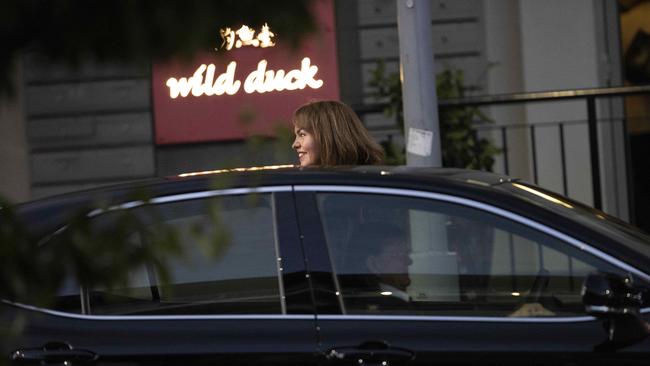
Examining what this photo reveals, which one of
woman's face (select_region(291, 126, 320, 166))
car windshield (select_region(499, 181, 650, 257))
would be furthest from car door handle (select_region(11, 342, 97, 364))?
woman's face (select_region(291, 126, 320, 166))

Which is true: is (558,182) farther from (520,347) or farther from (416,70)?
(520,347)

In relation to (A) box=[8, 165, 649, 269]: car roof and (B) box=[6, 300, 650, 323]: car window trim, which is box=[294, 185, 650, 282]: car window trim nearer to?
(A) box=[8, 165, 649, 269]: car roof

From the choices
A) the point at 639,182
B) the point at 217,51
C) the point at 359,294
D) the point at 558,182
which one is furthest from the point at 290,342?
the point at 558,182

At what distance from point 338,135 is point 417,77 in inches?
43.0

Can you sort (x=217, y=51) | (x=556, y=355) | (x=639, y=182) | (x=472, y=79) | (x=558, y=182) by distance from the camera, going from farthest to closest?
(x=472, y=79) → (x=558, y=182) → (x=639, y=182) → (x=556, y=355) → (x=217, y=51)

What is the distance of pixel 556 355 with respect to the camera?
11.8 ft

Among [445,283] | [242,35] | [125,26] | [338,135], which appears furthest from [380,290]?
[125,26]

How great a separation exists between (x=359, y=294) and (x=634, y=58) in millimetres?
8434

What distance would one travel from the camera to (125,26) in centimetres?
114

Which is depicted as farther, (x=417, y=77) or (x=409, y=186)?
(x=417, y=77)

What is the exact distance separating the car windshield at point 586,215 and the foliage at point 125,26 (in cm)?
274

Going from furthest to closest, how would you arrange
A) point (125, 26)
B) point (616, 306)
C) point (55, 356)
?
1. point (55, 356)
2. point (616, 306)
3. point (125, 26)

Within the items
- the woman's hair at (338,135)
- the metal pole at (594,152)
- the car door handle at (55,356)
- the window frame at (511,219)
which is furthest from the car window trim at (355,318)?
the metal pole at (594,152)

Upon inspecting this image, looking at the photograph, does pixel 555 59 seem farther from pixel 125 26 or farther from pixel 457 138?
pixel 125 26
